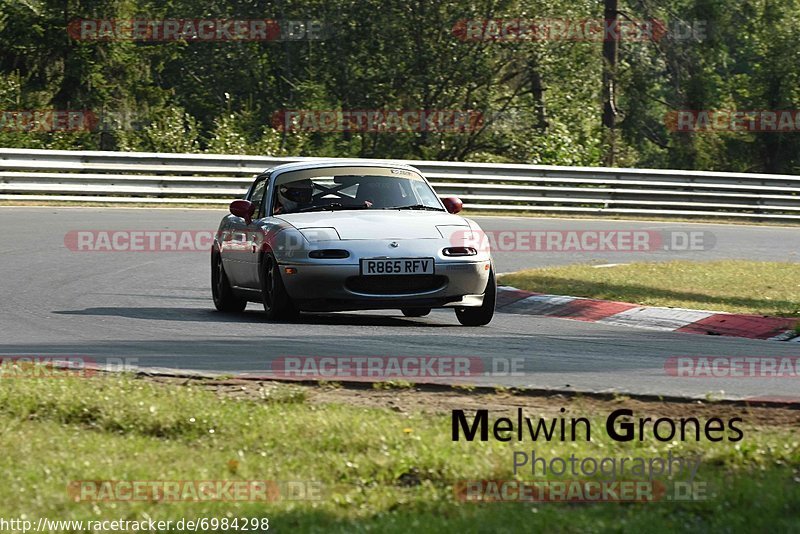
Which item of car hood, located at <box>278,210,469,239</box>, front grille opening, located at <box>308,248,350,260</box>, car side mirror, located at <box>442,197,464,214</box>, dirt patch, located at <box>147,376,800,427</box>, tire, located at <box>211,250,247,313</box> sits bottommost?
tire, located at <box>211,250,247,313</box>

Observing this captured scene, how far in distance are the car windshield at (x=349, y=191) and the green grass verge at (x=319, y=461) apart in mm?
4665

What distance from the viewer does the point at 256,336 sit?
1005 cm

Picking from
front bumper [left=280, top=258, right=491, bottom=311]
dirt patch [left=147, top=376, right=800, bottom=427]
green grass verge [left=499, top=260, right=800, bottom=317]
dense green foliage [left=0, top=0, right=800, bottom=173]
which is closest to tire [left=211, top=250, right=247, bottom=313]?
front bumper [left=280, top=258, right=491, bottom=311]

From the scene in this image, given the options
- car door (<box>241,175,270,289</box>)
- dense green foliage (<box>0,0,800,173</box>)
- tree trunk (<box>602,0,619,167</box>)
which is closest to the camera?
car door (<box>241,175,270,289</box>)

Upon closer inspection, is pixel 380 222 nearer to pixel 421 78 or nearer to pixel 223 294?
pixel 223 294

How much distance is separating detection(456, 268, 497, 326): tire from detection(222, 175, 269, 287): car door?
1.97 m

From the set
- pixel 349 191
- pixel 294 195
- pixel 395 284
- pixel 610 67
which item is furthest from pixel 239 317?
pixel 610 67

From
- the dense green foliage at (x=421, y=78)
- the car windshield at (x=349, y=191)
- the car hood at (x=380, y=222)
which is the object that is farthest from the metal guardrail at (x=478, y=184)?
the car hood at (x=380, y=222)

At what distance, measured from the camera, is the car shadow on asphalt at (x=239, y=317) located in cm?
1139

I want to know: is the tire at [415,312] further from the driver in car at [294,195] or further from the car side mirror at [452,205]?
the driver in car at [294,195]

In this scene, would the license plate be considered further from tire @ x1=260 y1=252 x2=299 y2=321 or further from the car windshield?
the car windshield

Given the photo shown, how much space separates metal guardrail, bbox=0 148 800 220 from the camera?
2427 centimetres

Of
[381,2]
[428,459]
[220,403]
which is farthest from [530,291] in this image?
[381,2]

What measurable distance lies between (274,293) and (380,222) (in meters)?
1.07
